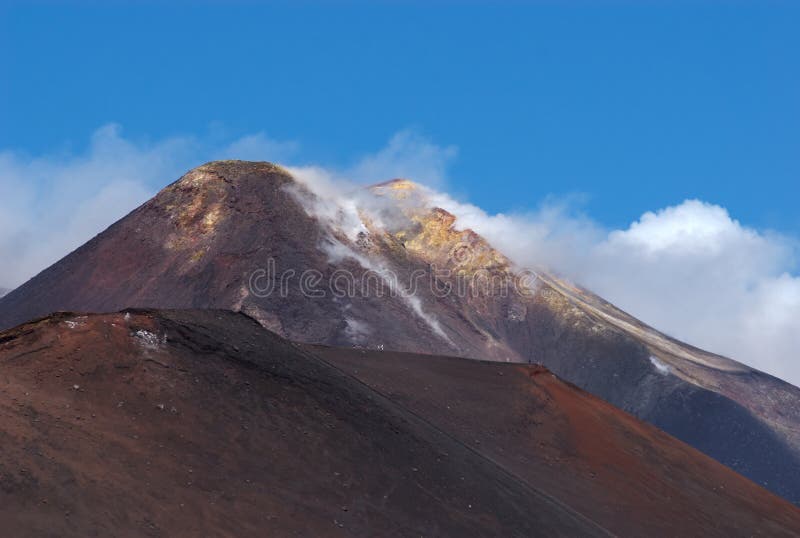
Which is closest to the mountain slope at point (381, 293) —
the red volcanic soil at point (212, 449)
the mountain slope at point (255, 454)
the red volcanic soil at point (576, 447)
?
the red volcanic soil at point (576, 447)

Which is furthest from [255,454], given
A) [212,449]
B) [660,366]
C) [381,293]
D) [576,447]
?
[660,366]

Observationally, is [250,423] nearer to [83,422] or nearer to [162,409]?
[162,409]

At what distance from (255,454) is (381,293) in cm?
7004

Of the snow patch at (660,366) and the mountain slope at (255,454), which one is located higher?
the snow patch at (660,366)

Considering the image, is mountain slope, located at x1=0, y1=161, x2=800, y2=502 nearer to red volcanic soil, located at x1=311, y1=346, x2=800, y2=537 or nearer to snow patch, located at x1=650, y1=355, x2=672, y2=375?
snow patch, located at x1=650, y1=355, x2=672, y2=375

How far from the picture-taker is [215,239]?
3856 inches

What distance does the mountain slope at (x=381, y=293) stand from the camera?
3575 inches

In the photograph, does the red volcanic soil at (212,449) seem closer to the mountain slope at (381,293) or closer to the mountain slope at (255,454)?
the mountain slope at (255,454)

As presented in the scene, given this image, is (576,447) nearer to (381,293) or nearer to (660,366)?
(381,293)

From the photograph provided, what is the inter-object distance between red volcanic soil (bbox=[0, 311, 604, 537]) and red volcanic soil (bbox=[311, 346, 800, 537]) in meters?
4.65

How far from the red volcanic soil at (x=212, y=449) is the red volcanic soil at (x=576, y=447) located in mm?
4654

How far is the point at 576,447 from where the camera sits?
4262cm

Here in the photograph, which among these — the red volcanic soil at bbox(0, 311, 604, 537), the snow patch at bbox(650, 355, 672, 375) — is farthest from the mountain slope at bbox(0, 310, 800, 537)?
the snow patch at bbox(650, 355, 672, 375)

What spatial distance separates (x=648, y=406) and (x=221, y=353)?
8492 cm
